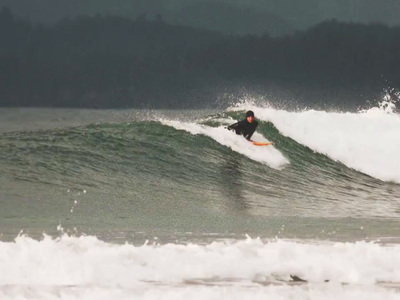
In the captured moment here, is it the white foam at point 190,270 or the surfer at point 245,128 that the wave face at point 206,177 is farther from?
the white foam at point 190,270

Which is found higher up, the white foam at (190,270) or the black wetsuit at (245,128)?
the black wetsuit at (245,128)

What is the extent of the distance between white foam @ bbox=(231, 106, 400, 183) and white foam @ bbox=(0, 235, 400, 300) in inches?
397

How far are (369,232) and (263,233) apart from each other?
1414 millimetres

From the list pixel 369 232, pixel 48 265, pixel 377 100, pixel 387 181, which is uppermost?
pixel 377 100

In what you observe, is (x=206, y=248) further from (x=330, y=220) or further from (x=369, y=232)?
(x=330, y=220)

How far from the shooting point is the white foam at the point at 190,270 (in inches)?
227

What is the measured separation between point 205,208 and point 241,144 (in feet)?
14.0

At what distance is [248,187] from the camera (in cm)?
1309

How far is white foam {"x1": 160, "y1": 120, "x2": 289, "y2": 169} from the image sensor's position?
15.0 metres

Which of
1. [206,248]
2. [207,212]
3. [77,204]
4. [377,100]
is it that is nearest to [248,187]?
[207,212]

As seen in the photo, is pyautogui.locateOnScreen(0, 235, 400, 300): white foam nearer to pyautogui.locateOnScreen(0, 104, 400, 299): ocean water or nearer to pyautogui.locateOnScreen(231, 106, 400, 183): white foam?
pyautogui.locateOnScreen(0, 104, 400, 299): ocean water

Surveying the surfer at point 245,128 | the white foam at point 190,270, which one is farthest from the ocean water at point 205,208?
the surfer at point 245,128

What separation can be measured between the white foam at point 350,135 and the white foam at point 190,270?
1008 centimetres

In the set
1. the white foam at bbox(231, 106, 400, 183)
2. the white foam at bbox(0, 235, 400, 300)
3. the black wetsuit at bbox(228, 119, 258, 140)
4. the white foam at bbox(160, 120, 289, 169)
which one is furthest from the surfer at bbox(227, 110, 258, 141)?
the white foam at bbox(0, 235, 400, 300)
